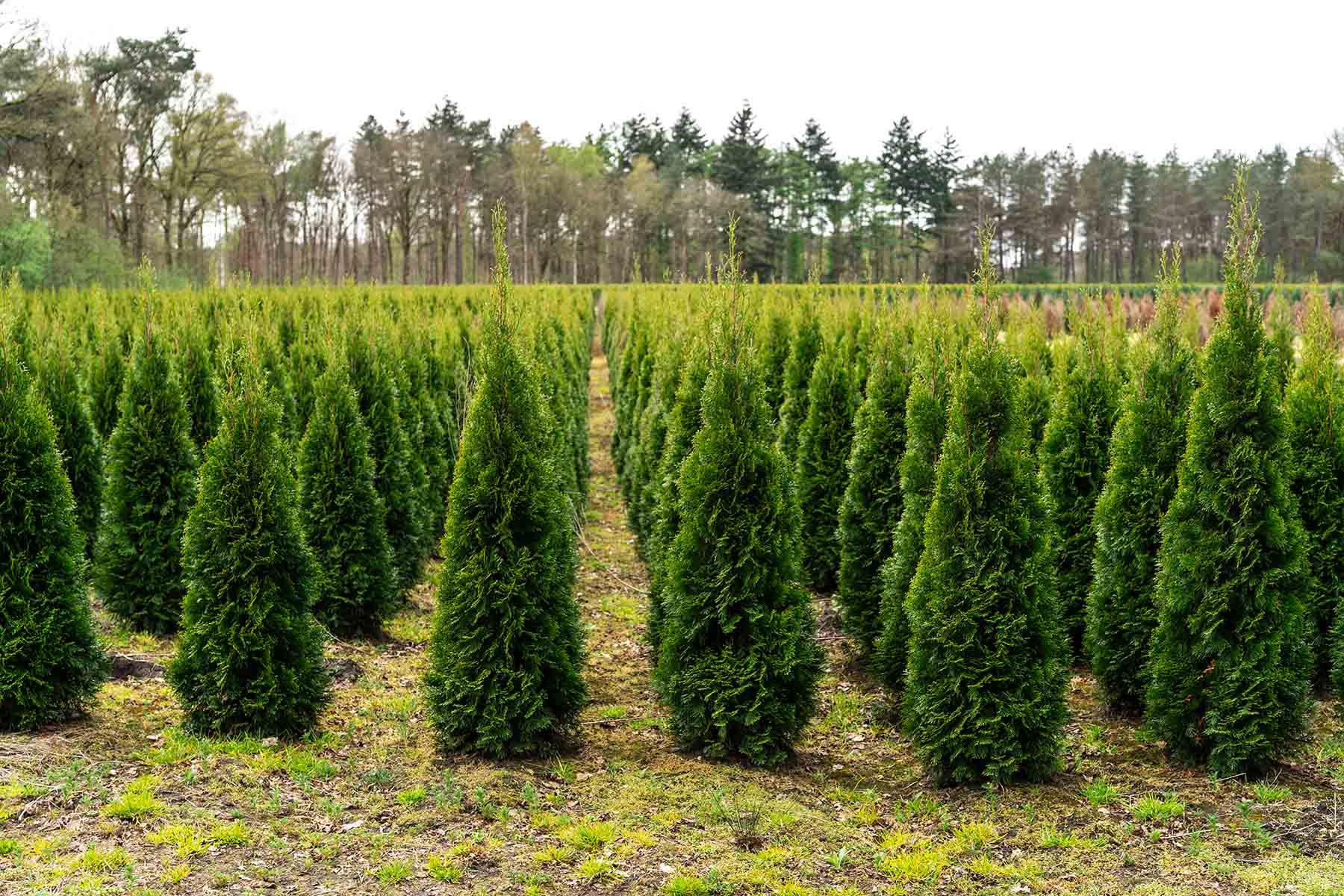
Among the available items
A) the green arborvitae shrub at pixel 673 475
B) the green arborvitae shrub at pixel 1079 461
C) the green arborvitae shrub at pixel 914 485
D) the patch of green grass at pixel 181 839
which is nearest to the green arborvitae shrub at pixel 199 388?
the green arborvitae shrub at pixel 673 475

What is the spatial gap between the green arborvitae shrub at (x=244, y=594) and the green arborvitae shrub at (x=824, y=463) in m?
5.16

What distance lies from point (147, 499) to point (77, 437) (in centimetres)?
156

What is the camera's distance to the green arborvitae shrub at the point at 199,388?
964cm

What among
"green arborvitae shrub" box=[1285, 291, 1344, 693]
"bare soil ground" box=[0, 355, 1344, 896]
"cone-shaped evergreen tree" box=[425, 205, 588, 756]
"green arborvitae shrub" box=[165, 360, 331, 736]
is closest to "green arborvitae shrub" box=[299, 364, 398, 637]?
"bare soil ground" box=[0, 355, 1344, 896]

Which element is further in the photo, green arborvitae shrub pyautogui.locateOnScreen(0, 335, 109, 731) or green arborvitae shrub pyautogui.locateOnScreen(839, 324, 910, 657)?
green arborvitae shrub pyautogui.locateOnScreen(839, 324, 910, 657)

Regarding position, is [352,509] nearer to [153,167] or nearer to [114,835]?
[114,835]

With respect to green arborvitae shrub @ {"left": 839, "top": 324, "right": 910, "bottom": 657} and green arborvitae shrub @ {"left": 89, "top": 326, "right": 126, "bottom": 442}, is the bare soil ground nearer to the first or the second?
green arborvitae shrub @ {"left": 839, "top": 324, "right": 910, "bottom": 657}

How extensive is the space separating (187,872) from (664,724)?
118 inches

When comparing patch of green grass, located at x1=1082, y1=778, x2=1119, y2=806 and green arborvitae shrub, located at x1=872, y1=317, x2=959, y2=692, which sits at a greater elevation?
green arborvitae shrub, located at x1=872, y1=317, x2=959, y2=692

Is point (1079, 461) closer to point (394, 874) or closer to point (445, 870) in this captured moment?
point (445, 870)

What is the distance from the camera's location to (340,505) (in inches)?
341

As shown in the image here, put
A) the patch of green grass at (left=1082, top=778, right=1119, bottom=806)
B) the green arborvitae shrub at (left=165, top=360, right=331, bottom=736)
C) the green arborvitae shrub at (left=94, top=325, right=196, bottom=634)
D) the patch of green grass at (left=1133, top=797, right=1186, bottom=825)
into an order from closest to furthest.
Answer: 1. the patch of green grass at (left=1133, top=797, right=1186, bottom=825)
2. the patch of green grass at (left=1082, top=778, right=1119, bottom=806)
3. the green arborvitae shrub at (left=165, top=360, right=331, bottom=736)
4. the green arborvitae shrub at (left=94, top=325, right=196, bottom=634)

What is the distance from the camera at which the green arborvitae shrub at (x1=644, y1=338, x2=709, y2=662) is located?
7.00m

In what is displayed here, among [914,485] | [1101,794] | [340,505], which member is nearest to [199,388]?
[340,505]
